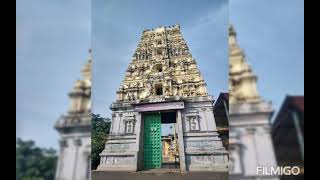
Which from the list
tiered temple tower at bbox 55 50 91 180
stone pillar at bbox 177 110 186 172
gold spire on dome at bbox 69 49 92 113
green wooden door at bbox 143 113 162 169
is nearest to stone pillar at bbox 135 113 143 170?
green wooden door at bbox 143 113 162 169

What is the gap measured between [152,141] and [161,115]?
0.86m

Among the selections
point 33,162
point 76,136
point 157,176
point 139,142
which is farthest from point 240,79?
point 139,142

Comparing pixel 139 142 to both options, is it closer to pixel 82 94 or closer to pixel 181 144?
pixel 181 144

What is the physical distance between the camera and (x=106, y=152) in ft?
28.7

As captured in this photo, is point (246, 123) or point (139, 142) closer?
point (246, 123)

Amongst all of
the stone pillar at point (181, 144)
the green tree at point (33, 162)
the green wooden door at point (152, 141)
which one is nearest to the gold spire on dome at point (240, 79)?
the green tree at point (33, 162)

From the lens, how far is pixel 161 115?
8984mm

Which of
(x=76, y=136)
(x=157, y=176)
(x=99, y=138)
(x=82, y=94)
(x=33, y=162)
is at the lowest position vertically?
(x=157, y=176)

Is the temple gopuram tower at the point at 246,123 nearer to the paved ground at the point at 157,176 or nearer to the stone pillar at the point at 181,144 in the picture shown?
the paved ground at the point at 157,176

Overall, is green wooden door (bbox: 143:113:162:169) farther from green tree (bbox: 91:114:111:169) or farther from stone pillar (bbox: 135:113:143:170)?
green tree (bbox: 91:114:111:169)

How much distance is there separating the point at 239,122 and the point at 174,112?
195 inches

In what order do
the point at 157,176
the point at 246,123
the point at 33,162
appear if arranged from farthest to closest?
1. the point at 157,176
2. the point at 246,123
3. the point at 33,162
